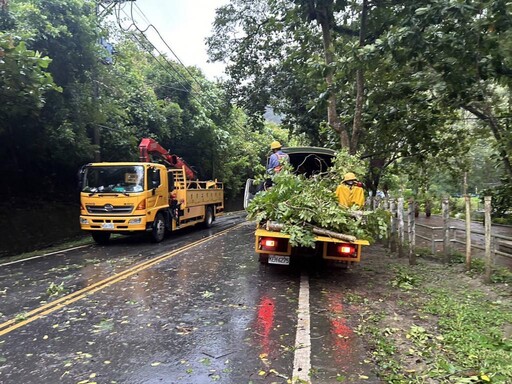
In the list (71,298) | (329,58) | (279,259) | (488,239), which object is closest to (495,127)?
(488,239)

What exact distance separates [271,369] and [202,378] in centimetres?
65

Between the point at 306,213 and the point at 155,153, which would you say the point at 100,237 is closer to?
the point at 155,153

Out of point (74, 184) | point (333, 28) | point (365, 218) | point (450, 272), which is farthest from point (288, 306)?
point (74, 184)

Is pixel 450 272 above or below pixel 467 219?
below

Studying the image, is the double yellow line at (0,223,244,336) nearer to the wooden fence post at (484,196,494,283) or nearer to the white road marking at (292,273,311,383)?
the white road marking at (292,273,311,383)

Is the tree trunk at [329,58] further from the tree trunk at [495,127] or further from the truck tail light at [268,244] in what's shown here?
the truck tail light at [268,244]

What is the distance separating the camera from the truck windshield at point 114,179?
1212 cm

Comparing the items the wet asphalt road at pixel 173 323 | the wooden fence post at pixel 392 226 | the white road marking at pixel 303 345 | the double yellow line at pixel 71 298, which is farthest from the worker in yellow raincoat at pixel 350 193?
the double yellow line at pixel 71 298

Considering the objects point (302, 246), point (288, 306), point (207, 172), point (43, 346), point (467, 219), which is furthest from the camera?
point (207, 172)

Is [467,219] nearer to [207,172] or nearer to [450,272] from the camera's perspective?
[450,272]

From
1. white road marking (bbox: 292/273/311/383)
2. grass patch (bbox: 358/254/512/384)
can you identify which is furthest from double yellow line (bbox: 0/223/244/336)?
grass patch (bbox: 358/254/512/384)

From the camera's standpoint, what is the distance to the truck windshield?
12125mm

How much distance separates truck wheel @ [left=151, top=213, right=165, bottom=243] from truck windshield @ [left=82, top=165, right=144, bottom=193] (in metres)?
1.30

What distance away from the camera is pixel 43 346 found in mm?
4473
